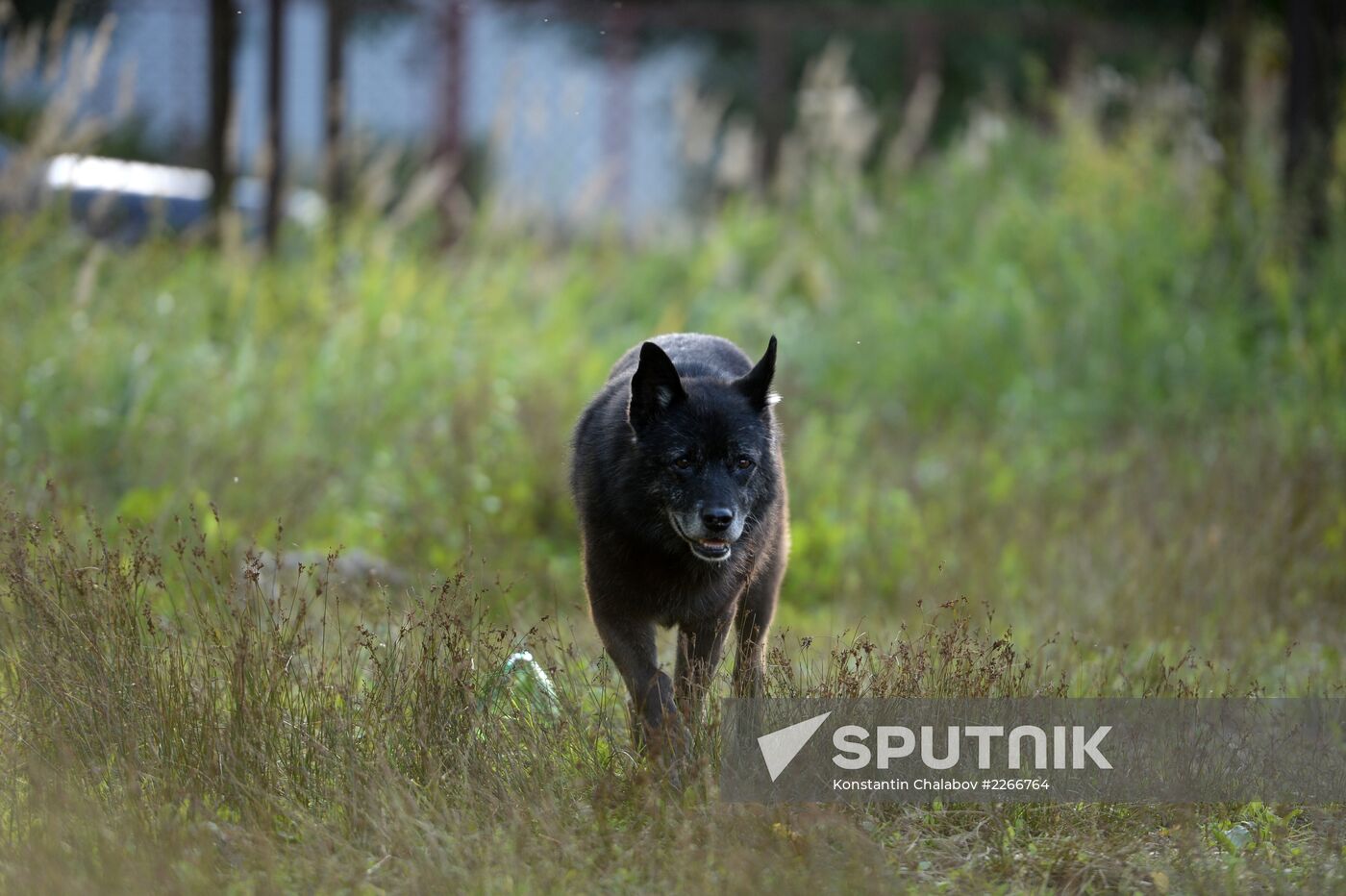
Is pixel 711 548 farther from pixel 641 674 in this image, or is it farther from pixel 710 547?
pixel 641 674

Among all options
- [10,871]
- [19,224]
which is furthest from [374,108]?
[10,871]

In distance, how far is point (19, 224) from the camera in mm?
8398

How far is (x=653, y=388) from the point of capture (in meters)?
4.53

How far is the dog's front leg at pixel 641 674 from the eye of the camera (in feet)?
13.6

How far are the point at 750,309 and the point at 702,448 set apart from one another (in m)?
6.80

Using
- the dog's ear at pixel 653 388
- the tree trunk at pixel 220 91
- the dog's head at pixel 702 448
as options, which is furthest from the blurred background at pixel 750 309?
the dog's ear at pixel 653 388

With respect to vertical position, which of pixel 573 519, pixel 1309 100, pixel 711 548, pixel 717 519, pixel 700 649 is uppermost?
pixel 1309 100

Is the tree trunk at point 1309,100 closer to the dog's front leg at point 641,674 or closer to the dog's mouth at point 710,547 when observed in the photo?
the dog's mouth at point 710,547

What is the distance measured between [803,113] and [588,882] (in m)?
10.6

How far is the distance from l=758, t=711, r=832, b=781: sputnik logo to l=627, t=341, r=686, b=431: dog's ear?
3.51ft

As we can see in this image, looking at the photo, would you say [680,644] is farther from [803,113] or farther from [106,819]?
Answer: [803,113]

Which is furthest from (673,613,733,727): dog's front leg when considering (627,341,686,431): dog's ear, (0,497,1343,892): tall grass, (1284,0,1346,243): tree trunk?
(1284,0,1346,243): tree trunk

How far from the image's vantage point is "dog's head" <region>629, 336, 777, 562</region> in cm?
436

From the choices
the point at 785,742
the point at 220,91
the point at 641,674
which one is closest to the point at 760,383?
the point at 641,674
